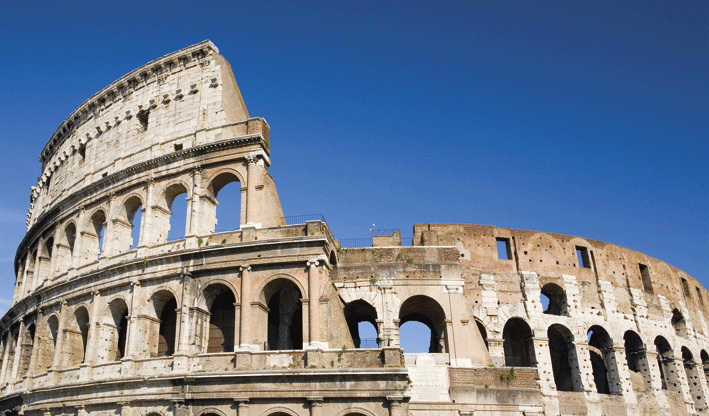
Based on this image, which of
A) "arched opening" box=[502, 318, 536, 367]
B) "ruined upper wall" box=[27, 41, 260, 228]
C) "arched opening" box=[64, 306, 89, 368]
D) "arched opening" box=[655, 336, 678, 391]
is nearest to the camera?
"arched opening" box=[64, 306, 89, 368]

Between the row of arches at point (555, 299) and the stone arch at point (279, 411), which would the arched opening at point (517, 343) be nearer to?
the row of arches at point (555, 299)

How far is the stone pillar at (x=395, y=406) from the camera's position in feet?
55.6

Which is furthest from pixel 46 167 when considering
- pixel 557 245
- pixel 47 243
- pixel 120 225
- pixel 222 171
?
pixel 557 245

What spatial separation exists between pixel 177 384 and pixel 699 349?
25.4 meters

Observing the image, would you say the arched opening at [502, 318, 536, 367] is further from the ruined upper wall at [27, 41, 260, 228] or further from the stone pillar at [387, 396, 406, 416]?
the ruined upper wall at [27, 41, 260, 228]

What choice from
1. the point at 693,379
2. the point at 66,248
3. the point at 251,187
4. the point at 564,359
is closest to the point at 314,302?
the point at 251,187

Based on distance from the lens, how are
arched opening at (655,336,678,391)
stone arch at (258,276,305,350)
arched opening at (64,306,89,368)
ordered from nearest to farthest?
stone arch at (258,276,305,350)
arched opening at (64,306,89,368)
arched opening at (655,336,678,391)

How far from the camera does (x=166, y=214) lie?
22.6m

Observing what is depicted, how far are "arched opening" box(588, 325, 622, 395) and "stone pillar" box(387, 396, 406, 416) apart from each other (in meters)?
11.6

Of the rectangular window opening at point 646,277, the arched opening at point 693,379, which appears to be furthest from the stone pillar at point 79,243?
the arched opening at point 693,379

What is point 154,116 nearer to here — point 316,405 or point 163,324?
point 163,324

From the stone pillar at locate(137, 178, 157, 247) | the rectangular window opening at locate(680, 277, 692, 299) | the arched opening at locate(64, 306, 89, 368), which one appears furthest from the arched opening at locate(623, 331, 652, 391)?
the arched opening at locate(64, 306, 89, 368)

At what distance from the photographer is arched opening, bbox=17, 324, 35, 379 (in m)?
24.6

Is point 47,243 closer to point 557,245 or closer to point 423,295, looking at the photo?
point 423,295
